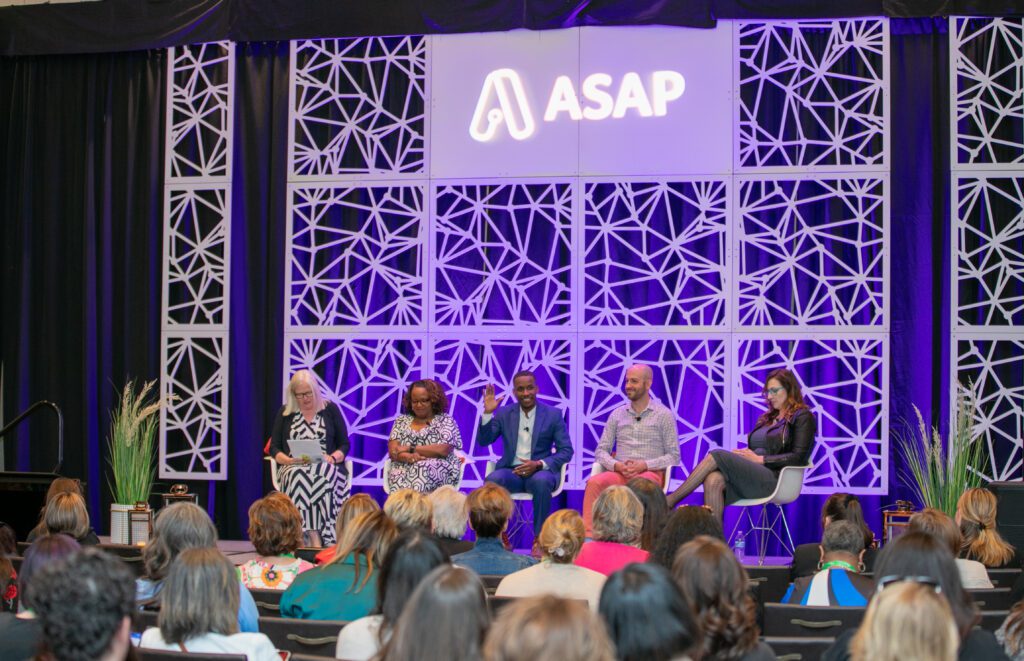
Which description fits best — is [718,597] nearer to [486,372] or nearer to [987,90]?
[486,372]

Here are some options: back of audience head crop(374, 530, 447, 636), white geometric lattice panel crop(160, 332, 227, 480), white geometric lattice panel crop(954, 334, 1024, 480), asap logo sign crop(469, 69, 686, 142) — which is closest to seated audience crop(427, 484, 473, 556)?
back of audience head crop(374, 530, 447, 636)

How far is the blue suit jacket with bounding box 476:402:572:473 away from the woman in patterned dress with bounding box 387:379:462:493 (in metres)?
0.33

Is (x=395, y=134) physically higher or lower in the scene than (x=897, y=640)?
higher

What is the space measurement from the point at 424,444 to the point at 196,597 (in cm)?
464

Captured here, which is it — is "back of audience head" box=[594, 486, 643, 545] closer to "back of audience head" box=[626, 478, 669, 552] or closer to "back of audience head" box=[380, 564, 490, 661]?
"back of audience head" box=[626, 478, 669, 552]

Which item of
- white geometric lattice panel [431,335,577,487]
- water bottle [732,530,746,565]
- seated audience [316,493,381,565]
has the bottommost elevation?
water bottle [732,530,746,565]

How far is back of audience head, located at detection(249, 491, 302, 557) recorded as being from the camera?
14.5ft

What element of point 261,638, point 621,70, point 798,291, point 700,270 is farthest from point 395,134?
point 261,638

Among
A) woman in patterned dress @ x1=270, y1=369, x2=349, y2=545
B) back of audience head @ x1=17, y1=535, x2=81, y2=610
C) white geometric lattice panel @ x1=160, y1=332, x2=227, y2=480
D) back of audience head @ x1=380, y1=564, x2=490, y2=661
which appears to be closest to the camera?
back of audience head @ x1=380, y1=564, x2=490, y2=661

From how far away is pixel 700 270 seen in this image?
8.27 metres

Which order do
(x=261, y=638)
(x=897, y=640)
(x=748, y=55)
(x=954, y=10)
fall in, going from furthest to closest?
(x=748, y=55), (x=954, y=10), (x=261, y=638), (x=897, y=640)

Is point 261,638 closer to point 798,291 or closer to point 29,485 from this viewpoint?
point 29,485

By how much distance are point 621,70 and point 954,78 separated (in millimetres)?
2303

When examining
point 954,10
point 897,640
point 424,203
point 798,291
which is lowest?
point 897,640
